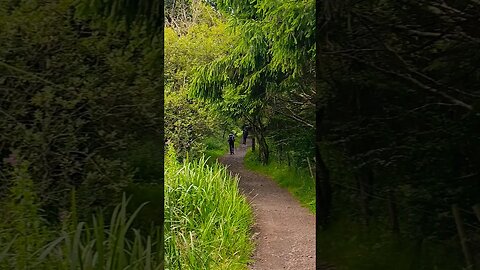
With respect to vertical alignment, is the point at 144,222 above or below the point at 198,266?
above

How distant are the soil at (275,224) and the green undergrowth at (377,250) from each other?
0.89m

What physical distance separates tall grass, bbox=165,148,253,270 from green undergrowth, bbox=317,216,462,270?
779 millimetres

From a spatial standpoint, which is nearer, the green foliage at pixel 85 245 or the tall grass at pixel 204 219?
the green foliage at pixel 85 245

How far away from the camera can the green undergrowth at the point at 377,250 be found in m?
1.31

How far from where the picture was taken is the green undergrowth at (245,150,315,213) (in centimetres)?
243

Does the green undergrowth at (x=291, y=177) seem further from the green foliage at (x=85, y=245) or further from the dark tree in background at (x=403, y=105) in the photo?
the green foliage at (x=85, y=245)

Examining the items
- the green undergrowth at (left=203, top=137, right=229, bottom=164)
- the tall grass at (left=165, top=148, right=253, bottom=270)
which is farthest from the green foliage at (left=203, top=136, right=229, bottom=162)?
the tall grass at (left=165, top=148, right=253, bottom=270)

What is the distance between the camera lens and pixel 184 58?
2834 mm

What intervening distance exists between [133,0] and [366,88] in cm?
85

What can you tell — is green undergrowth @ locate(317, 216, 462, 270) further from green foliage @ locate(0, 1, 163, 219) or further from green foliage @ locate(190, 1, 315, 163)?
green foliage @ locate(190, 1, 315, 163)

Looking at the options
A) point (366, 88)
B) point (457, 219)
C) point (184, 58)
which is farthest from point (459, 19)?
point (184, 58)

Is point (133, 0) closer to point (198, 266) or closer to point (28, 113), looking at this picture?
point (28, 113)

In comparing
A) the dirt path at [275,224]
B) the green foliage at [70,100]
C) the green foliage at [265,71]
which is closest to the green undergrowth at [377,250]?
the green foliage at [70,100]

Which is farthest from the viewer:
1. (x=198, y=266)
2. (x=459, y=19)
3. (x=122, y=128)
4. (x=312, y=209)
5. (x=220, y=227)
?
(x=312, y=209)
